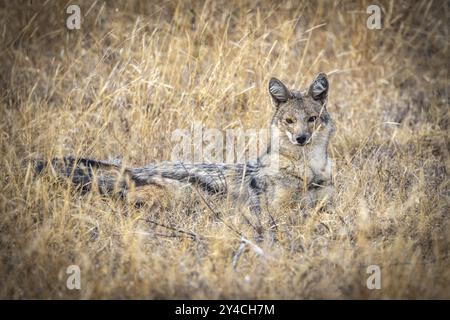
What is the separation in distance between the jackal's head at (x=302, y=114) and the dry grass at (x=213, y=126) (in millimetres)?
630

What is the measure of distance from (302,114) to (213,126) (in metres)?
1.59

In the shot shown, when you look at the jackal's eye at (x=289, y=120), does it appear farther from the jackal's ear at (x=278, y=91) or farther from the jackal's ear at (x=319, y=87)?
the jackal's ear at (x=319, y=87)

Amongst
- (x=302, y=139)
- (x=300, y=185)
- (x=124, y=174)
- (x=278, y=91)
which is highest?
(x=278, y=91)

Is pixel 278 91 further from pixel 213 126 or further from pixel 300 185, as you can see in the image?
pixel 213 126

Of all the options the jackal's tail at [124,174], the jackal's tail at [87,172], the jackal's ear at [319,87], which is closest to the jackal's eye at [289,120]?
the jackal's ear at [319,87]

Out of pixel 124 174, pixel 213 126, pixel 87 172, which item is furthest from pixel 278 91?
pixel 87 172

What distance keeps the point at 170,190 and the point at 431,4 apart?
21.2ft

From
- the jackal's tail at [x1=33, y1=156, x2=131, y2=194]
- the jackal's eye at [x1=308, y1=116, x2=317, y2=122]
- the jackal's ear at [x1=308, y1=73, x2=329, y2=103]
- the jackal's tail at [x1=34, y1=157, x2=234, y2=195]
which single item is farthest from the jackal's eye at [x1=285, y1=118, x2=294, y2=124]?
the jackal's tail at [x1=33, y1=156, x2=131, y2=194]

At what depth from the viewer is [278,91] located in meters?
6.09

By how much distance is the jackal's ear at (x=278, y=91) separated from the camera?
605cm

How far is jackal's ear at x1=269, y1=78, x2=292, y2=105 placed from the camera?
605 cm

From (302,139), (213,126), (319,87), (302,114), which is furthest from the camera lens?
(213,126)
